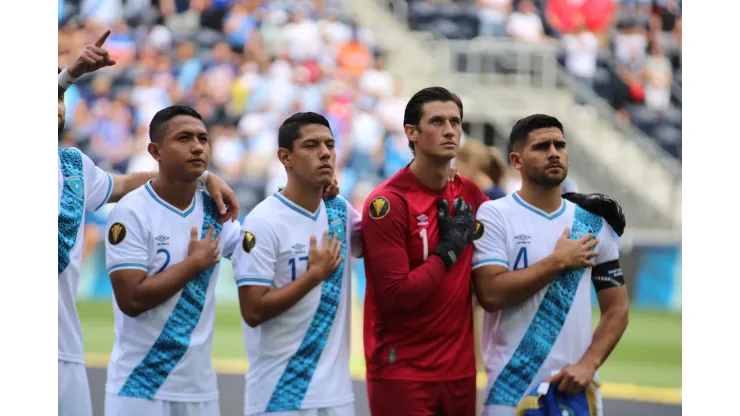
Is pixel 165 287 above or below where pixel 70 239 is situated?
below

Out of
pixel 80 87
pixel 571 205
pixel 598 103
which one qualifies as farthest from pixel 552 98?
pixel 571 205

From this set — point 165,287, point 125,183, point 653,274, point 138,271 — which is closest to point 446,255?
point 165,287

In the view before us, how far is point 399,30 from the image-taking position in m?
18.8

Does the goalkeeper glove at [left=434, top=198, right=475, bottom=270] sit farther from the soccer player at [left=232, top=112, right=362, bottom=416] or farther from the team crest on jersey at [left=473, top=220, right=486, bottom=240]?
the soccer player at [left=232, top=112, right=362, bottom=416]

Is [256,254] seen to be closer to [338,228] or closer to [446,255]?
[338,228]

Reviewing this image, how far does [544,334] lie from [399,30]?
1498 centimetres

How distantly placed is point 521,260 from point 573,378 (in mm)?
542

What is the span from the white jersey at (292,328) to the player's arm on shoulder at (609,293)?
1078 millimetres

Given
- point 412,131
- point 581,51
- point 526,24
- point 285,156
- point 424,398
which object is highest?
point 526,24

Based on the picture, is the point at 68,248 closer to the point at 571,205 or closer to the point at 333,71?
the point at 571,205

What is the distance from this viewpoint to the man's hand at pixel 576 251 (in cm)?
423

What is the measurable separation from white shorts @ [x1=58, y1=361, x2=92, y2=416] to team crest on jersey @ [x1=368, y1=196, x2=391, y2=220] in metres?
1.45

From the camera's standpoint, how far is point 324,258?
431cm

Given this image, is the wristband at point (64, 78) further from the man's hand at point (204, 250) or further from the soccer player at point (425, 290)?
the soccer player at point (425, 290)
